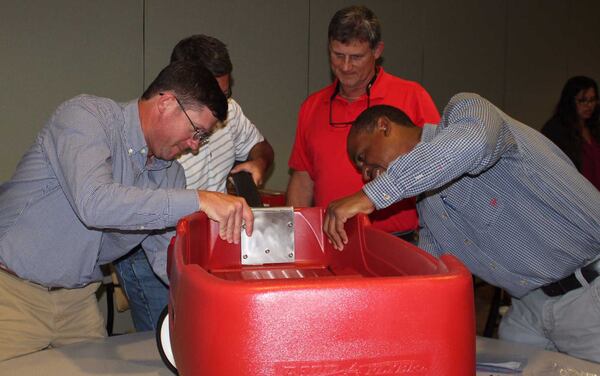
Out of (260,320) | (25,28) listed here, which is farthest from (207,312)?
(25,28)

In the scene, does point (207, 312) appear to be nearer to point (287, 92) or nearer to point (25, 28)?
point (25, 28)

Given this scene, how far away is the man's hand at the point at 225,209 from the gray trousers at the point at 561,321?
2.58 feet

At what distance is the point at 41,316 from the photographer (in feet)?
5.84

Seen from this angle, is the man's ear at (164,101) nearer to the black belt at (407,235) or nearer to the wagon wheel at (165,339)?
the wagon wheel at (165,339)

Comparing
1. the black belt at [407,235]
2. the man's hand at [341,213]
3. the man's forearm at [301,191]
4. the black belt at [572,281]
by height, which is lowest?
the black belt at [407,235]

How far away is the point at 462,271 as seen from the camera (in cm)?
109

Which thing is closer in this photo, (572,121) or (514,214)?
(514,214)

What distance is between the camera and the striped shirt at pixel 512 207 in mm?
1609

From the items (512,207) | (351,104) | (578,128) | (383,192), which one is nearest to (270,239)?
(383,192)

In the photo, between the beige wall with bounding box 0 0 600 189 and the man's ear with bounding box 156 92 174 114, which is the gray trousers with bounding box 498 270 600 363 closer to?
the man's ear with bounding box 156 92 174 114

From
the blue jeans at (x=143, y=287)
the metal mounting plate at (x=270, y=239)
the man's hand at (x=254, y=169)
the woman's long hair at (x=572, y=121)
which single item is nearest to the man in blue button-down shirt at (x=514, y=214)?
the metal mounting plate at (x=270, y=239)

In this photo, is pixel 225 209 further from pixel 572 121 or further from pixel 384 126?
pixel 572 121

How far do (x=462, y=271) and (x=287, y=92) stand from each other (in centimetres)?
340

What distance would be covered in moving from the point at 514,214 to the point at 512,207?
19 millimetres
